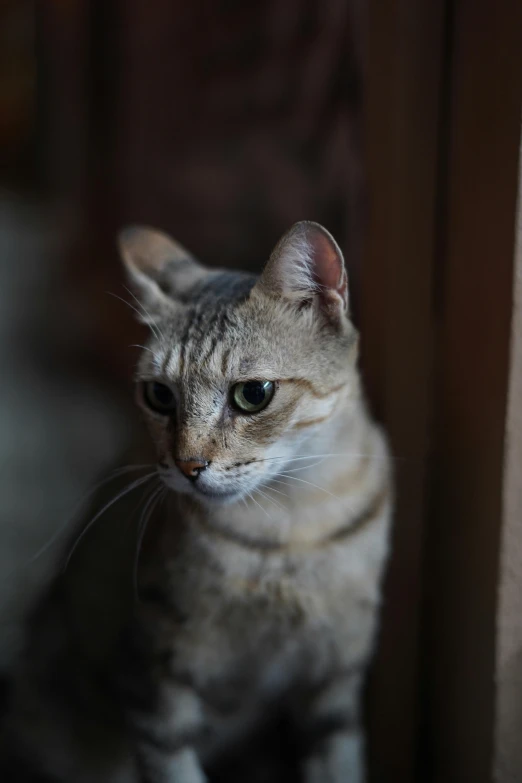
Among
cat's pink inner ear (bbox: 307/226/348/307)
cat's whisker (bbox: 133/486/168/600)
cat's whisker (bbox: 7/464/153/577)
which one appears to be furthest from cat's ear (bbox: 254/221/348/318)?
cat's whisker (bbox: 7/464/153/577)

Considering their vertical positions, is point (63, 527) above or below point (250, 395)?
below

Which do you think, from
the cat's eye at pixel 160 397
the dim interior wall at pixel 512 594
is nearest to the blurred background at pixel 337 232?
the dim interior wall at pixel 512 594

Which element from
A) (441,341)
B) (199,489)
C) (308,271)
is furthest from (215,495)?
(441,341)

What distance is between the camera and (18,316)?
1006 mm

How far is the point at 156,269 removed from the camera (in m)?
0.82

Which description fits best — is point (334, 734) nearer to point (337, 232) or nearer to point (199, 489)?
point (199, 489)

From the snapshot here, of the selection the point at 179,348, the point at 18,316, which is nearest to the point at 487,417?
the point at 179,348

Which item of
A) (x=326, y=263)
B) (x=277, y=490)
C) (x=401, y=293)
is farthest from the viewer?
(x=401, y=293)

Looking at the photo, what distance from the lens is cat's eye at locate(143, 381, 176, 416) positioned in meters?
0.72

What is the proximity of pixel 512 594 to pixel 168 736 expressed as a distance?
404 millimetres

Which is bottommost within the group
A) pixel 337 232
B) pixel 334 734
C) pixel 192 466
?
pixel 334 734

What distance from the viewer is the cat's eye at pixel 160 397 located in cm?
72

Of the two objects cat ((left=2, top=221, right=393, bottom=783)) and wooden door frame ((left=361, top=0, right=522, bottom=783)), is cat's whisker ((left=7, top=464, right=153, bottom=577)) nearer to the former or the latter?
cat ((left=2, top=221, right=393, bottom=783))

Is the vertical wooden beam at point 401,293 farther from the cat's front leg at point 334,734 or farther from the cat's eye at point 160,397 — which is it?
the cat's eye at point 160,397
